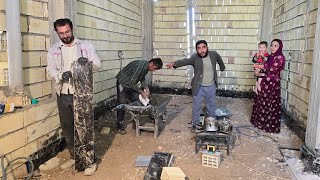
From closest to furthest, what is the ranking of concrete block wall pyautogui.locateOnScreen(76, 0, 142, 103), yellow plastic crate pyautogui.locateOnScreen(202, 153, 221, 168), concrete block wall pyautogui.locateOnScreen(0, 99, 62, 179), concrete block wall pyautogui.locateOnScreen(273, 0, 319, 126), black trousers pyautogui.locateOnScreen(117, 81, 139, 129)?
concrete block wall pyautogui.locateOnScreen(0, 99, 62, 179), yellow plastic crate pyautogui.locateOnScreen(202, 153, 221, 168), concrete block wall pyautogui.locateOnScreen(273, 0, 319, 126), black trousers pyautogui.locateOnScreen(117, 81, 139, 129), concrete block wall pyautogui.locateOnScreen(76, 0, 142, 103)

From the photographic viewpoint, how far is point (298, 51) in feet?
16.0

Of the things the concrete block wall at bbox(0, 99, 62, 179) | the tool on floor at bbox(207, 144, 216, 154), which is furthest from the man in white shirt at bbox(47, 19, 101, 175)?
the tool on floor at bbox(207, 144, 216, 154)

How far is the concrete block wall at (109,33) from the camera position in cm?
478

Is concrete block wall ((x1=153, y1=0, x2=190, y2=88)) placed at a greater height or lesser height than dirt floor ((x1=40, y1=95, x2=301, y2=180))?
greater

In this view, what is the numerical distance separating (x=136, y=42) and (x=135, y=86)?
3505mm

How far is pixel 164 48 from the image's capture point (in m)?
8.52

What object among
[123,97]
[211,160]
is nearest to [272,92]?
[211,160]

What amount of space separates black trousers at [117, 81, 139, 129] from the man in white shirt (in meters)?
1.39

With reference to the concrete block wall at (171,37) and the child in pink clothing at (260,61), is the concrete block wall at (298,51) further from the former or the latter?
the concrete block wall at (171,37)

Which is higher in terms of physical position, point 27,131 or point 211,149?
point 27,131

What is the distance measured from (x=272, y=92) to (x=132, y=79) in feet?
8.11

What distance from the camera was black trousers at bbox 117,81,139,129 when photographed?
15.3ft

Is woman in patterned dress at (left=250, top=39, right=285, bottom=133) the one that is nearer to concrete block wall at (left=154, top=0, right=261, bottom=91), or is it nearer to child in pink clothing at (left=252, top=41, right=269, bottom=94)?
child in pink clothing at (left=252, top=41, right=269, bottom=94)

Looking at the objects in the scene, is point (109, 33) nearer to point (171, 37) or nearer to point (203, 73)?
point (203, 73)
